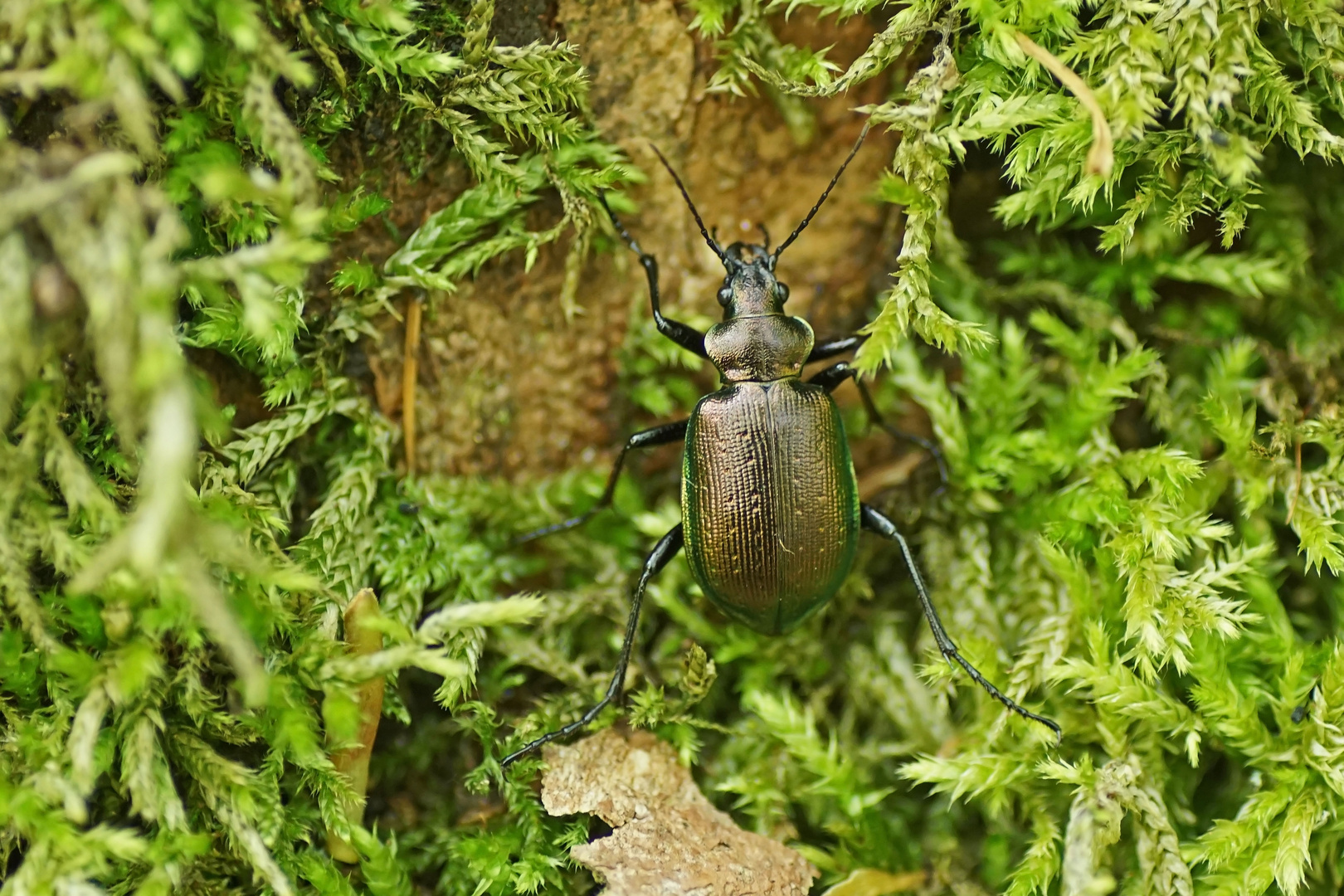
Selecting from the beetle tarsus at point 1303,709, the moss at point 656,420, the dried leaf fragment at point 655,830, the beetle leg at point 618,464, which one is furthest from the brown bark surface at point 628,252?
the beetle tarsus at point 1303,709

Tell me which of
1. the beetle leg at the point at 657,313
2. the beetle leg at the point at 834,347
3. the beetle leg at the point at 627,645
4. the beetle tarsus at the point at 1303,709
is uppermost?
the beetle leg at the point at 657,313

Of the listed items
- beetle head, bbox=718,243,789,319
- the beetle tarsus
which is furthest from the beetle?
the beetle tarsus

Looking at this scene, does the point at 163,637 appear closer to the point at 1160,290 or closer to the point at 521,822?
the point at 521,822

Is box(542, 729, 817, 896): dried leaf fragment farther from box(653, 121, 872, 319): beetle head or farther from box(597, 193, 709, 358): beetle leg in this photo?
box(653, 121, 872, 319): beetle head

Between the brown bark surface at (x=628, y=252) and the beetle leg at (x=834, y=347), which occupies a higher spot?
the brown bark surface at (x=628, y=252)

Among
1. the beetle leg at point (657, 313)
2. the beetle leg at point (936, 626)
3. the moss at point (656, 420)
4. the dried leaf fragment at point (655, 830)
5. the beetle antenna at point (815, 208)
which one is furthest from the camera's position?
the beetle leg at point (657, 313)

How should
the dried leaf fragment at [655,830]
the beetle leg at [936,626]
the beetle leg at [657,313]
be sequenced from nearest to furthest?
1. the dried leaf fragment at [655,830]
2. the beetle leg at [936,626]
3. the beetle leg at [657,313]

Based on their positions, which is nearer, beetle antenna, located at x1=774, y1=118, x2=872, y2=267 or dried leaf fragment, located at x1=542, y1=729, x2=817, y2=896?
dried leaf fragment, located at x1=542, y1=729, x2=817, y2=896

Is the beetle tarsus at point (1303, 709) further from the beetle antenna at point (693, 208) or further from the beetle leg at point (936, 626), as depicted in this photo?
the beetle antenna at point (693, 208)
